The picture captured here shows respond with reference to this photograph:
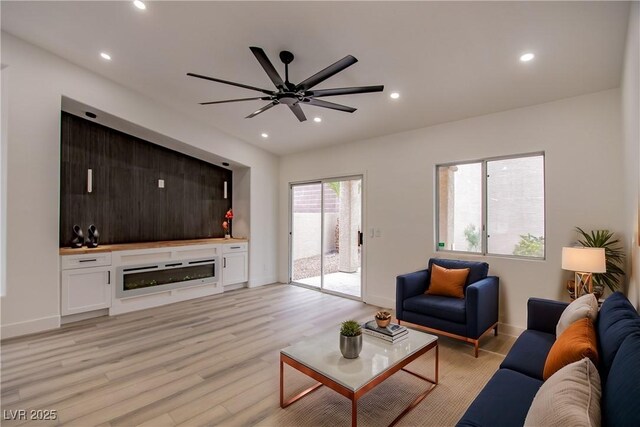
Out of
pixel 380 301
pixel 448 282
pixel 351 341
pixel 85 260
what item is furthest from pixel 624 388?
pixel 85 260

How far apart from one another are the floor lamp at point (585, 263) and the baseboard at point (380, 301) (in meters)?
2.39

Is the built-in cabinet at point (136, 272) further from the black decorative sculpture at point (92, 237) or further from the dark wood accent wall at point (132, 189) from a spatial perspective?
the dark wood accent wall at point (132, 189)

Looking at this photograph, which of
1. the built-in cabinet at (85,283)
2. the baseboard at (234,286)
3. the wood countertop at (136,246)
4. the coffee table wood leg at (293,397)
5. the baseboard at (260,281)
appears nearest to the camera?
the coffee table wood leg at (293,397)

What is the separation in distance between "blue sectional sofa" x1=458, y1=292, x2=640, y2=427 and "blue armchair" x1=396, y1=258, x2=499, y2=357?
24.6 inches

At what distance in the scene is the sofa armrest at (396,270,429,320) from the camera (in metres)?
3.71

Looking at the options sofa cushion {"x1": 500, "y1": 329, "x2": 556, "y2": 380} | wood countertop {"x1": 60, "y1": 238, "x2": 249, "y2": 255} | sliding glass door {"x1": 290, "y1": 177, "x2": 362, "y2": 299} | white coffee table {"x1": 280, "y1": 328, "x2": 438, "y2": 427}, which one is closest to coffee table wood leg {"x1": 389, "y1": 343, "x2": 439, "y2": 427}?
white coffee table {"x1": 280, "y1": 328, "x2": 438, "y2": 427}

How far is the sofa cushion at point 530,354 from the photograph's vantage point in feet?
6.48

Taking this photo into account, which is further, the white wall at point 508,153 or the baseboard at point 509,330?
the baseboard at point 509,330

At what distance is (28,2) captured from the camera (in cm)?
294

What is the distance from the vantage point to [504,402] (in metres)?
1.62

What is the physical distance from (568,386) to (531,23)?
256cm

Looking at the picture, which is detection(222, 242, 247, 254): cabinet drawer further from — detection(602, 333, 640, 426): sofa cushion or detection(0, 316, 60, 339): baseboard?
detection(602, 333, 640, 426): sofa cushion

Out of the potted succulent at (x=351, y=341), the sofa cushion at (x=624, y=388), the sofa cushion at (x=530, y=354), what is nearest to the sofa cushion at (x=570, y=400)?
the sofa cushion at (x=624, y=388)

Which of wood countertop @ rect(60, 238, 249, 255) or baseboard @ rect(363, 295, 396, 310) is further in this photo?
baseboard @ rect(363, 295, 396, 310)
